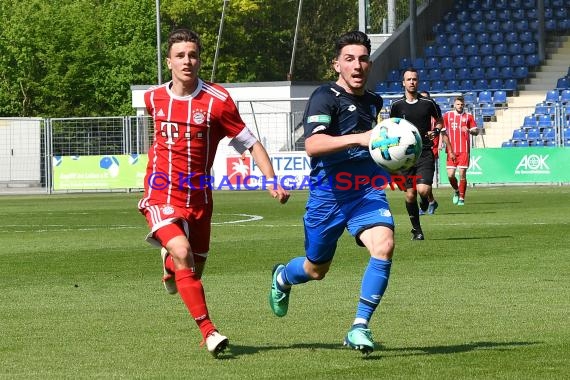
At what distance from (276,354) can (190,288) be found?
69 cm

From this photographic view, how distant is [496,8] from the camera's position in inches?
1938

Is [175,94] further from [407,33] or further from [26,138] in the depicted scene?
[407,33]

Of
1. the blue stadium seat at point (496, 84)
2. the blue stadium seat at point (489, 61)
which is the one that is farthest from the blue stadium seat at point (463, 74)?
the blue stadium seat at point (496, 84)

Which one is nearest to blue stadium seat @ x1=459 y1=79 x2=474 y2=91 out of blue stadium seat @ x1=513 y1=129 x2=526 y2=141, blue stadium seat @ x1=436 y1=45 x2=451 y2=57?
blue stadium seat @ x1=436 y1=45 x2=451 y2=57

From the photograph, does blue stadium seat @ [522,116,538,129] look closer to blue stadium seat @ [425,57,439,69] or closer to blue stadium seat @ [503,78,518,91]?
blue stadium seat @ [503,78,518,91]

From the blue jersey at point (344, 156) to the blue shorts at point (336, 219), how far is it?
0.19ft

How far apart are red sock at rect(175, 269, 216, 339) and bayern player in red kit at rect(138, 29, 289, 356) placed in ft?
0.55

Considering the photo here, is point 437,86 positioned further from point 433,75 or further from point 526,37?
point 526,37

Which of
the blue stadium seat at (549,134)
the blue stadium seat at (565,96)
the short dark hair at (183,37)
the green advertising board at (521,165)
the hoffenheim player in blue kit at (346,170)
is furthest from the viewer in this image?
the blue stadium seat at (565,96)

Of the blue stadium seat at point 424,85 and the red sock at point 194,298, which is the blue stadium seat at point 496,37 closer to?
the blue stadium seat at point 424,85

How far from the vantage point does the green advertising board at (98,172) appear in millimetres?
40531

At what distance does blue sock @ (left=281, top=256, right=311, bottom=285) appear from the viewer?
912 cm

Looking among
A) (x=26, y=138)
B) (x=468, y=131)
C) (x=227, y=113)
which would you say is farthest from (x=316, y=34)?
(x=227, y=113)

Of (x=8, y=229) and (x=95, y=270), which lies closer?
(x=95, y=270)
